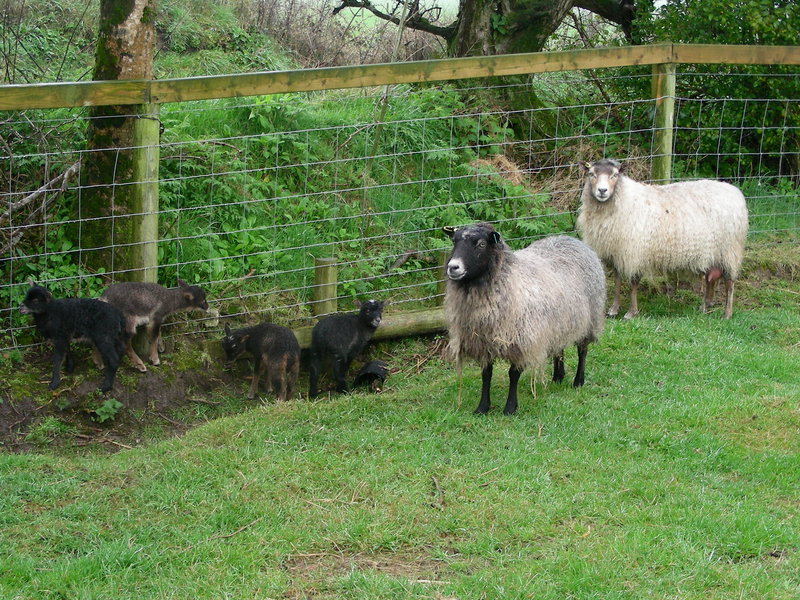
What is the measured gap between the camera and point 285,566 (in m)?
4.52

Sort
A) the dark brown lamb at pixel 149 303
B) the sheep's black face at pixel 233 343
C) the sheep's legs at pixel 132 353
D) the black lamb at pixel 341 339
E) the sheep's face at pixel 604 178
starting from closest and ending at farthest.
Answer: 1. the dark brown lamb at pixel 149 303
2. the sheep's legs at pixel 132 353
3. the sheep's black face at pixel 233 343
4. the black lamb at pixel 341 339
5. the sheep's face at pixel 604 178

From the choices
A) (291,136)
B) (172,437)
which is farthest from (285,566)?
(291,136)

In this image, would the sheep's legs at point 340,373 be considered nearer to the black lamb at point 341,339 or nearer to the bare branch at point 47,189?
the black lamb at point 341,339

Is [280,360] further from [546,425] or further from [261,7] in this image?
[261,7]

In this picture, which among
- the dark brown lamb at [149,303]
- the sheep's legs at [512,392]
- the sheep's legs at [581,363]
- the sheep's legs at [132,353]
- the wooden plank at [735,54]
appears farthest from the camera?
the wooden plank at [735,54]

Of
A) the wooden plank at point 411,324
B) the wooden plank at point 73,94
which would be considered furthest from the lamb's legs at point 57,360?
the wooden plank at point 411,324

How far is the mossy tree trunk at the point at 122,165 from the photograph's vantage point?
22.9ft

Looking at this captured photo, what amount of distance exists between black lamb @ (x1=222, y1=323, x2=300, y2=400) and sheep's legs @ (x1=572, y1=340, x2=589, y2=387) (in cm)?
228

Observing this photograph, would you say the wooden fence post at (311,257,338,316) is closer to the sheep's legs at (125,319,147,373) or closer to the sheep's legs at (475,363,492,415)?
the sheep's legs at (125,319,147,373)

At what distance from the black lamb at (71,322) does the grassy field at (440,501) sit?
0.89 m

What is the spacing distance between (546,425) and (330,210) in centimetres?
365

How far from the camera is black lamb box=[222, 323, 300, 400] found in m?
7.52

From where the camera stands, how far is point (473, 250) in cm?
638

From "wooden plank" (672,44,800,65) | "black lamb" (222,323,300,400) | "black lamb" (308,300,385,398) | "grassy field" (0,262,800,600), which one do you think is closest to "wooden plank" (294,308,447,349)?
"black lamb" (308,300,385,398)
